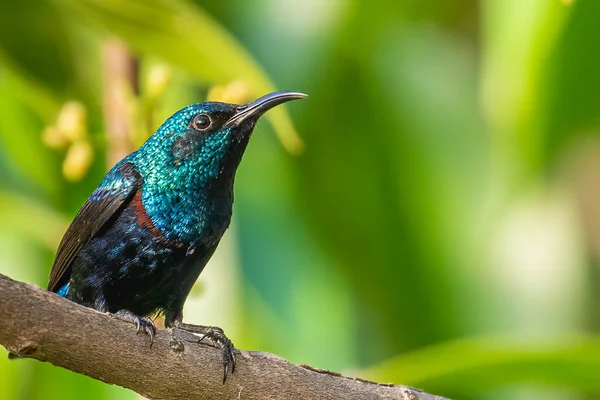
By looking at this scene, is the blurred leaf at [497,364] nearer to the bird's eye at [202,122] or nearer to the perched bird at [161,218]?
the perched bird at [161,218]

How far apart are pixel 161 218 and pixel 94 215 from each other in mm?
240

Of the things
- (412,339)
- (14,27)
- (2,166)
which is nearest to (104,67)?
(14,27)

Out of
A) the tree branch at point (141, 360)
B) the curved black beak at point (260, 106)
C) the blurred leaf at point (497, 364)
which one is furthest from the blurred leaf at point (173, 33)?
the tree branch at point (141, 360)

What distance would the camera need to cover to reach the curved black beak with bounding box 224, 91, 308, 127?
3357 millimetres

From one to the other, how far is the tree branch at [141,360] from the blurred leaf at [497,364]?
93 centimetres

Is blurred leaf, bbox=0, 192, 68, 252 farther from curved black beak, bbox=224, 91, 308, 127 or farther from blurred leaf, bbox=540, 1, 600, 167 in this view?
blurred leaf, bbox=540, 1, 600, 167

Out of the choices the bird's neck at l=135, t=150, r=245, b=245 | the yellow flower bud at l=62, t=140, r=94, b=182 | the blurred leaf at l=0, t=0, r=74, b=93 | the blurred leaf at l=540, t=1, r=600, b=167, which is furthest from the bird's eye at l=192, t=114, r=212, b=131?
the blurred leaf at l=540, t=1, r=600, b=167

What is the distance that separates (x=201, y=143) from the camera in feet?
11.3

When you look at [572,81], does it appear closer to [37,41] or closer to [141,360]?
[37,41]

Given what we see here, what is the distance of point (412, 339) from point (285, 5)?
5.44 feet

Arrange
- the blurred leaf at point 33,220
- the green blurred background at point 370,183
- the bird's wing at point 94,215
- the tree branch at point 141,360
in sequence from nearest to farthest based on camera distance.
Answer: the tree branch at point 141,360, the bird's wing at point 94,215, the blurred leaf at point 33,220, the green blurred background at point 370,183

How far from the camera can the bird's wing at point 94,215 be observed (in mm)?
3309

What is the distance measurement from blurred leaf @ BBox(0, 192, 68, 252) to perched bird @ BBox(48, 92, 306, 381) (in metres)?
0.54

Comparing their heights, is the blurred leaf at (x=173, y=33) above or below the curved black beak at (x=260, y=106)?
above
